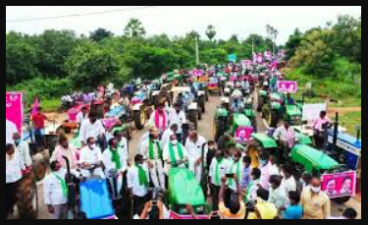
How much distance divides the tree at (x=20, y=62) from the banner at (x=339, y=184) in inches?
681

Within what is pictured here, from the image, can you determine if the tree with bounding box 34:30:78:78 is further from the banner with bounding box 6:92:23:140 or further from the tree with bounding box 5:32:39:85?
the banner with bounding box 6:92:23:140

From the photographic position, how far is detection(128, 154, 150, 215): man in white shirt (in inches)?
280

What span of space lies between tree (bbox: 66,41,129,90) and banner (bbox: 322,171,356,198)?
16.3 meters

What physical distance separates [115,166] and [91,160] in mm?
461

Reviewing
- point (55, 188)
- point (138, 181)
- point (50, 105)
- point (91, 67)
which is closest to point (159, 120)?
point (138, 181)

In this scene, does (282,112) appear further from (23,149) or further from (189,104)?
(23,149)

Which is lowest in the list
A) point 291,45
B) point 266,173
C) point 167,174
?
point 167,174

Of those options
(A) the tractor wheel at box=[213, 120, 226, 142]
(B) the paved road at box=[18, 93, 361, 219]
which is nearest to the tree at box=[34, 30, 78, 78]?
(B) the paved road at box=[18, 93, 361, 219]

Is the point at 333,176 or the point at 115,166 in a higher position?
the point at 115,166

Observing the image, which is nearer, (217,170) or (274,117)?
(217,170)

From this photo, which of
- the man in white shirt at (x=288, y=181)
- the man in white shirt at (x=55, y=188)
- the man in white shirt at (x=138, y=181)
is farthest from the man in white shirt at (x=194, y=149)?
the man in white shirt at (x=55, y=188)

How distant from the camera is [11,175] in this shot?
284 inches

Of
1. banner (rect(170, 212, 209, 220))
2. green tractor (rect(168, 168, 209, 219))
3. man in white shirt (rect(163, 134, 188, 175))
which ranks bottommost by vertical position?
banner (rect(170, 212, 209, 220))

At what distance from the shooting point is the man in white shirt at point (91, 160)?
741cm
